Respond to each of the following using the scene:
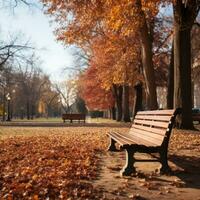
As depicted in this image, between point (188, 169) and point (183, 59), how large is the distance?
12.4 m

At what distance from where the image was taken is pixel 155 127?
9695mm

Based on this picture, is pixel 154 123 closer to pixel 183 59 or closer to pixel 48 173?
pixel 48 173

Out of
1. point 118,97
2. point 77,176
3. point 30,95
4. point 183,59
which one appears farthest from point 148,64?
point 30,95

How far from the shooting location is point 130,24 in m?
23.2

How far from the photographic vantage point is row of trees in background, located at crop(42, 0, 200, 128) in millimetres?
20922

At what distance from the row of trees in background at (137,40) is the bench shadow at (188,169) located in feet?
31.8

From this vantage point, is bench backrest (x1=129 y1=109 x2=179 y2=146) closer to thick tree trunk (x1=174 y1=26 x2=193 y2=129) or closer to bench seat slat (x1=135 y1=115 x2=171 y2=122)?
bench seat slat (x1=135 y1=115 x2=171 y2=122)

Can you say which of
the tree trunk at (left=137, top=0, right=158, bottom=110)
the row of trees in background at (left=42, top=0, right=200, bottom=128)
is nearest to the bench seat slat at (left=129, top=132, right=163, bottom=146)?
the row of trees in background at (left=42, top=0, right=200, bottom=128)

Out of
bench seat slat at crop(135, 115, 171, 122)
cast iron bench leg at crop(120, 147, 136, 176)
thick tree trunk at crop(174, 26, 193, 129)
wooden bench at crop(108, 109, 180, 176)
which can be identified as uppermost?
thick tree trunk at crop(174, 26, 193, 129)

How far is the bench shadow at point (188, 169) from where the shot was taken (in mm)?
7945

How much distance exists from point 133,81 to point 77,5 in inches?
631

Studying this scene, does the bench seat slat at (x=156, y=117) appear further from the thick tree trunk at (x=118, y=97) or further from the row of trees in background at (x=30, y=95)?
the row of trees in background at (x=30, y=95)

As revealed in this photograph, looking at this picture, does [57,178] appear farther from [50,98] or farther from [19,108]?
[50,98]

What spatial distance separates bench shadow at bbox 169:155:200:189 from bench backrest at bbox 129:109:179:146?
72 centimetres
